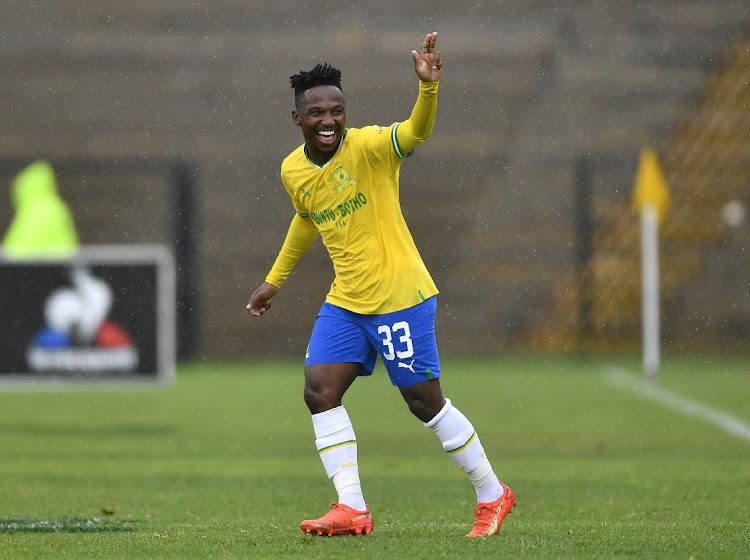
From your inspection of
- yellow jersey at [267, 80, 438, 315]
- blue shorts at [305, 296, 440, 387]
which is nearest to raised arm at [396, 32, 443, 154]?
yellow jersey at [267, 80, 438, 315]

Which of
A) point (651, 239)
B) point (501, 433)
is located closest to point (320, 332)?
point (501, 433)

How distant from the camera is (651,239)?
15953 mm

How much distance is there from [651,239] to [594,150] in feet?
15.4

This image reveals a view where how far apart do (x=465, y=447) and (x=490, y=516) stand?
0.87 feet

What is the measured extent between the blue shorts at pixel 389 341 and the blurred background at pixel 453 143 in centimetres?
1373

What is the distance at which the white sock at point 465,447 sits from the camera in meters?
5.02

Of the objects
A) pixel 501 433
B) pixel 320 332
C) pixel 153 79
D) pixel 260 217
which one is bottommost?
pixel 501 433

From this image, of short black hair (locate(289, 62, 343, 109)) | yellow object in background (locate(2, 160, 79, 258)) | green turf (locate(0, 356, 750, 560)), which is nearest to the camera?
green turf (locate(0, 356, 750, 560))

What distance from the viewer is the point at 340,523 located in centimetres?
491

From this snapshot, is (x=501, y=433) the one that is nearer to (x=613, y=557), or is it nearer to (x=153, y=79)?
(x=613, y=557)

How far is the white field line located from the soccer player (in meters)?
4.49

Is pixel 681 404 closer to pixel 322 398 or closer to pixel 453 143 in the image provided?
pixel 322 398

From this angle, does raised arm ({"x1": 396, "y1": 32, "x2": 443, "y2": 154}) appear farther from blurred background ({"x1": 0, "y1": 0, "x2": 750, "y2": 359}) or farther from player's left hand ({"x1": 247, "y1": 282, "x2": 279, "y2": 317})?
blurred background ({"x1": 0, "y1": 0, "x2": 750, "y2": 359})

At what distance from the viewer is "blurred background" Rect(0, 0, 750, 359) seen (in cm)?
1950
